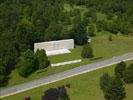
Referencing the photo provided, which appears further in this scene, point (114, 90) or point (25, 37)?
point (25, 37)

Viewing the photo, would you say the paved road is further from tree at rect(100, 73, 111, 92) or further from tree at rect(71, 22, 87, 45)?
tree at rect(71, 22, 87, 45)

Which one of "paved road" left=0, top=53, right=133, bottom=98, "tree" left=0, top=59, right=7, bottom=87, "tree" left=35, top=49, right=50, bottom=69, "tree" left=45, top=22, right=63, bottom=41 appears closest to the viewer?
"paved road" left=0, top=53, right=133, bottom=98

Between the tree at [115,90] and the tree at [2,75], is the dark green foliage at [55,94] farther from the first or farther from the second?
the tree at [2,75]

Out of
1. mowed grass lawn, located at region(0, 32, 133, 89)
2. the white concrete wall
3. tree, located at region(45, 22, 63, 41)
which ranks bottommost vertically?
mowed grass lawn, located at region(0, 32, 133, 89)

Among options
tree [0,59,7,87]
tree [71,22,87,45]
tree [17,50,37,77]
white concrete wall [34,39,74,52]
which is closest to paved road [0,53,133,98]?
tree [0,59,7,87]

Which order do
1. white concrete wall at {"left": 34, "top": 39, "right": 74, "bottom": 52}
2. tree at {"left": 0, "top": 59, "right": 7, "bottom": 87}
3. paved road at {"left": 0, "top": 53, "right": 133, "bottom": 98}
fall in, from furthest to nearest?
white concrete wall at {"left": 34, "top": 39, "right": 74, "bottom": 52} → tree at {"left": 0, "top": 59, "right": 7, "bottom": 87} → paved road at {"left": 0, "top": 53, "right": 133, "bottom": 98}

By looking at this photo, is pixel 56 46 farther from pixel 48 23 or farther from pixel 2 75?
pixel 48 23

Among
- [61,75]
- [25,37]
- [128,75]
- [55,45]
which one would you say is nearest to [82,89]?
[61,75]
